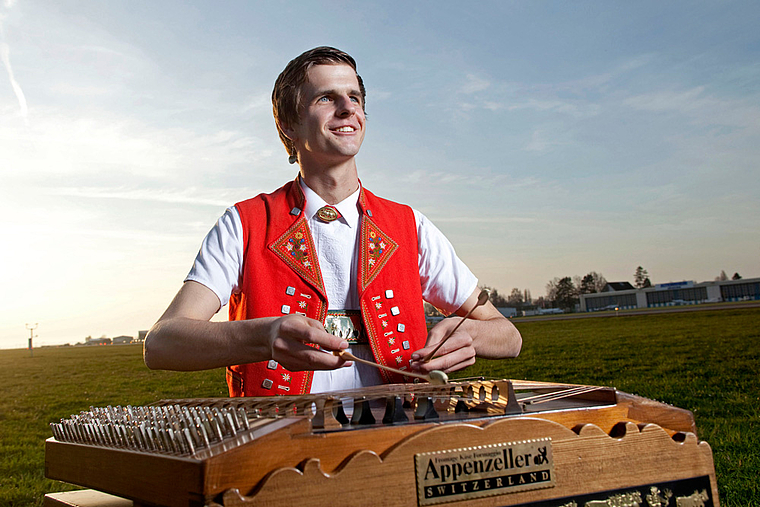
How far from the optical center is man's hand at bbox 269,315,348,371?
1.48 metres

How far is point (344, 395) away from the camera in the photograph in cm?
140

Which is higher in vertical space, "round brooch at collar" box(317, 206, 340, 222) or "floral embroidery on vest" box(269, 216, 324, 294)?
"round brooch at collar" box(317, 206, 340, 222)

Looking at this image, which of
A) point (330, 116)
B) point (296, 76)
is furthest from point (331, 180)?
point (296, 76)

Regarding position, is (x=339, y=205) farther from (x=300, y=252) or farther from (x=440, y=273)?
(x=440, y=273)

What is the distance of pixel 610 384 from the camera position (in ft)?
31.4

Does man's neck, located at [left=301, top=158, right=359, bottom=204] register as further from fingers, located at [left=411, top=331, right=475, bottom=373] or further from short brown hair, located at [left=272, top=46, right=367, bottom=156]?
fingers, located at [left=411, top=331, right=475, bottom=373]

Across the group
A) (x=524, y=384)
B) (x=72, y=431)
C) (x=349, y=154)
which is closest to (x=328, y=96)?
(x=349, y=154)

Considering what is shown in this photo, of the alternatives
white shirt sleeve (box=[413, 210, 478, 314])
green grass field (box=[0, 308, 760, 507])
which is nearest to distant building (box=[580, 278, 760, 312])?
green grass field (box=[0, 308, 760, 507])

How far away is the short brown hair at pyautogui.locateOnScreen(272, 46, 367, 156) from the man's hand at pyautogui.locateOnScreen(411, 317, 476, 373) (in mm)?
1068

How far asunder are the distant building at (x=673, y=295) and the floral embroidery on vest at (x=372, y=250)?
8543 centimetres

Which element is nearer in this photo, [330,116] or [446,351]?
[446,351]

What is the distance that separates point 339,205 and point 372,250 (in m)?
0.24

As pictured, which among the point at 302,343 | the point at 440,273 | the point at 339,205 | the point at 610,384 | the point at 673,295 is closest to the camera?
the point at 302,343

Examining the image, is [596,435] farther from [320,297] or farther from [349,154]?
[349,154]
